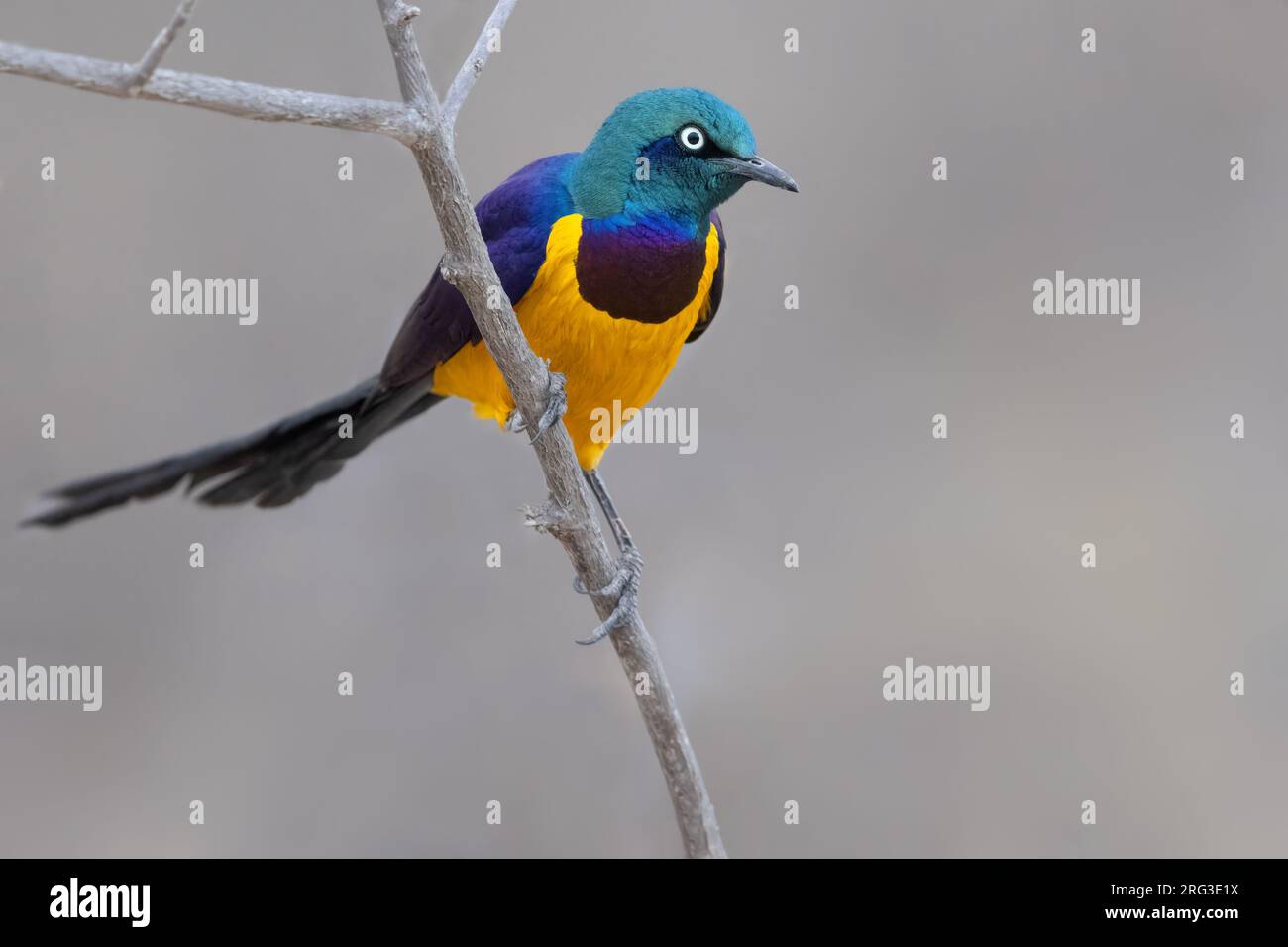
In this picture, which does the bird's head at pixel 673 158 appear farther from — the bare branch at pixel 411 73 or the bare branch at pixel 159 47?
the bare branch at pixel 159 47

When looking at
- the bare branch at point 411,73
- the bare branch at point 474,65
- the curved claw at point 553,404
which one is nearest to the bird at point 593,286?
the curved claw at point 553,404

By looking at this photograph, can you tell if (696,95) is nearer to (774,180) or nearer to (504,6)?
(774,180)

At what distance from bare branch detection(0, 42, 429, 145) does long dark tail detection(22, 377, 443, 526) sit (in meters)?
1.03

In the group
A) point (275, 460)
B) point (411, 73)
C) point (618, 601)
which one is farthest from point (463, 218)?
point (275, 460)

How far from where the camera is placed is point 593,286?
2107 millimetres

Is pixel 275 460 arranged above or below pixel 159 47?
below

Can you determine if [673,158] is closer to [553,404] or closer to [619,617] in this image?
[553,404]

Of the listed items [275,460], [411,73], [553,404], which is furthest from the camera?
[275,460]

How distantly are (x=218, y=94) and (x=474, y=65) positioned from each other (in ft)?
1.58

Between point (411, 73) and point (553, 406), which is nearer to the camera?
point (411, 73)

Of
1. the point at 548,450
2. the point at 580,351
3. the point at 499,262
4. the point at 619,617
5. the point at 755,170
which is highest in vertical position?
the point at 755,170

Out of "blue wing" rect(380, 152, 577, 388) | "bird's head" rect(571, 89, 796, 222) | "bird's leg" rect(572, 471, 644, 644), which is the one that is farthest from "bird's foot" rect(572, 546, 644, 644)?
"bird's head" rect(571, 89, 796, 222)

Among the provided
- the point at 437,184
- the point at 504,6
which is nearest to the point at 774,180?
the point at 504,6

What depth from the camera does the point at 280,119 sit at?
4.50 feet
